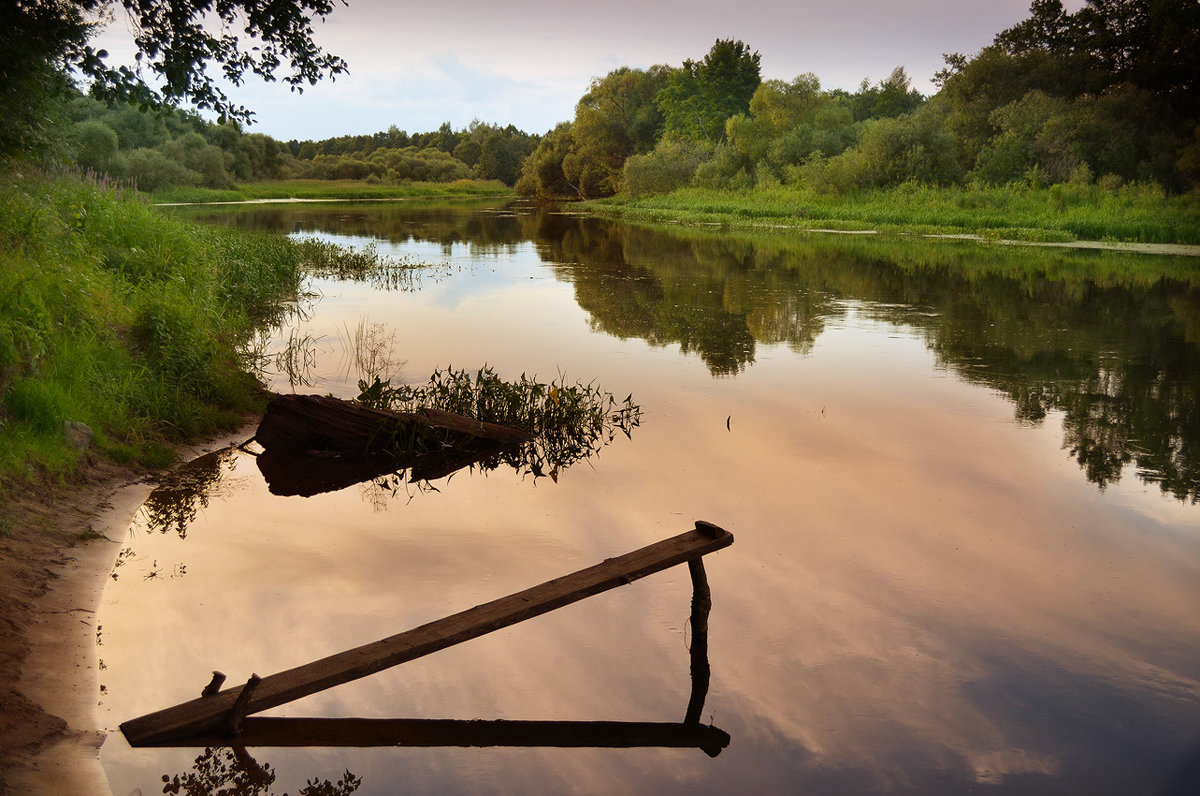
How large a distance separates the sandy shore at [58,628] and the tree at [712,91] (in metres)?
69.2

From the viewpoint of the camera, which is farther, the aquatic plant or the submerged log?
the aquatic plant

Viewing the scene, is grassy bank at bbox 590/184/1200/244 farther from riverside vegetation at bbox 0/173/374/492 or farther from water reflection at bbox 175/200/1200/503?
riverside vegetation at bbox 0/173/374/492

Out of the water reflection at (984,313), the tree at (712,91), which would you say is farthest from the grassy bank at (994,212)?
the tree at (712,91)

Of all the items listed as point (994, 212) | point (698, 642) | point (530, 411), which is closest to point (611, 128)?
point (994, 212)

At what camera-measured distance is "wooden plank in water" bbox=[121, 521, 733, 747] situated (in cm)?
413

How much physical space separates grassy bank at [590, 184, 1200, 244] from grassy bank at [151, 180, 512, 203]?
36.1m

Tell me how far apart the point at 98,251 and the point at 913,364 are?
11.5 m

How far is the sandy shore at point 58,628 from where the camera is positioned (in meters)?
4.02

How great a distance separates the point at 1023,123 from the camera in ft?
134

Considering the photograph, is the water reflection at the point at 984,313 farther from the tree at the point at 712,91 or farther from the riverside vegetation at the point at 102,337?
the tree at the point at 712,91

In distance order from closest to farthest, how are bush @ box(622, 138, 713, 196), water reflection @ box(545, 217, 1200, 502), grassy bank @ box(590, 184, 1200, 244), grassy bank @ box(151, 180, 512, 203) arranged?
water reflection @ box(545, 217, 1200, 502) < grassy bank @ box(590, 184, 1200, 244) < bush @ box(622, 138, 713, 196) < grassy bank @ box(151, 180, 512, 203)

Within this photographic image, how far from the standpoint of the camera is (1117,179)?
3619cm

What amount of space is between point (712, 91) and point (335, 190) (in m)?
38.3

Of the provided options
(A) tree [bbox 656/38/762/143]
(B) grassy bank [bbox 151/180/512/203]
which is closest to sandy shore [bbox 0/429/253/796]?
(B) grassy bank [bbox 151/180/512/203]
